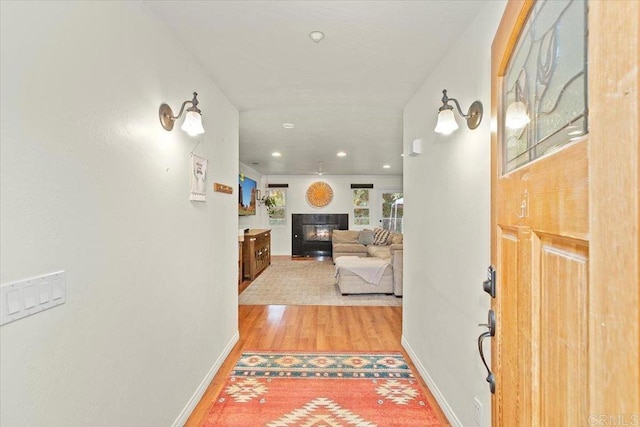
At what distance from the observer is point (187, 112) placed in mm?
1765

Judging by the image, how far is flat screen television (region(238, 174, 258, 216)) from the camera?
20.8 feet

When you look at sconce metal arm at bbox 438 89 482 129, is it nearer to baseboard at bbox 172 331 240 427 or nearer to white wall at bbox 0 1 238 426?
white wall at bbox 0 1 238 426

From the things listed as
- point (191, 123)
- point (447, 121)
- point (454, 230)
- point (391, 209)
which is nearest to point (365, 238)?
point (391, 209)

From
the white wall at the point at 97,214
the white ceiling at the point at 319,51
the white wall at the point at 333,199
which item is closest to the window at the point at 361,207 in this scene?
the white wall at the point at 333,199

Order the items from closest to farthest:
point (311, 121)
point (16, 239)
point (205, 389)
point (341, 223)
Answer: point (16, 239) → point (205, 389) → point (311, 121) → point (341, 223)

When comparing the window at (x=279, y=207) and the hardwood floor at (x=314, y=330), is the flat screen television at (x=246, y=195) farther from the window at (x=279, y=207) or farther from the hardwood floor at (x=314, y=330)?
the hardwood floor at (x=314, y=330)

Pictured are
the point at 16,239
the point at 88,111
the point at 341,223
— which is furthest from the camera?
the point at 341,223

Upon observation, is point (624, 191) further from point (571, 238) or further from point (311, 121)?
point (311, 121)

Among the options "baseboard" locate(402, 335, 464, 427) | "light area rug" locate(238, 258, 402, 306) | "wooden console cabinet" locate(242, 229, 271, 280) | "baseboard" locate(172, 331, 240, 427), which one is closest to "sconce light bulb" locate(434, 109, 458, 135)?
"baseboard" locate(402, 335, 464, 427)

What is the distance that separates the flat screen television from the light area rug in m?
1.38

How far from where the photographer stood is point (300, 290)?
16.4ft

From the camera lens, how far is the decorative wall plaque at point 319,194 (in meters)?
8.62

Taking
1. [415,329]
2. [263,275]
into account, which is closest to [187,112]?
[415,329]

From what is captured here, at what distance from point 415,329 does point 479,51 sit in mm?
2048
